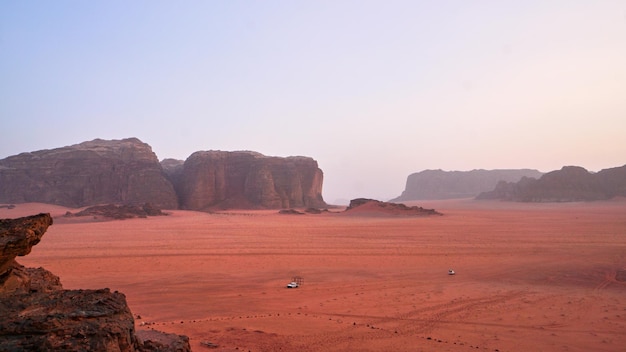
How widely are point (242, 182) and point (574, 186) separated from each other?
5360 cm

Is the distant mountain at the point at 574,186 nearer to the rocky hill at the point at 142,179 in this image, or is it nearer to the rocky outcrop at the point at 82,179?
the rocky hill at the point at 142,179

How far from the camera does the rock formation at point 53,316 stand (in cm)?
347

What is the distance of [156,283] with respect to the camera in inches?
463

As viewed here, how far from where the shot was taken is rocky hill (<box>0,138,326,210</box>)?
4794cm

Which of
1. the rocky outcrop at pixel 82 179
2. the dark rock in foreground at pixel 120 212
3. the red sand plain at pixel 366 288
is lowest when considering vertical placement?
the red sand plain at pixel 366 288

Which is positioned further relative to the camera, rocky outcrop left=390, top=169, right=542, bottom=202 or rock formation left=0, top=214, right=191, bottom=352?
rocky outcrop left=390, top=169, right=542, bottom=202

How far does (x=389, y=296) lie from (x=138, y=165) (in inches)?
1833

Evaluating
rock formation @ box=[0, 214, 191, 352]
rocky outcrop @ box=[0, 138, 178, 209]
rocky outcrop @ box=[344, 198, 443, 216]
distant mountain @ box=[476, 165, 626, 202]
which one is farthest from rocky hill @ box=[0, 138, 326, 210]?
rock formation @ box=[0, 214, 191, 352]

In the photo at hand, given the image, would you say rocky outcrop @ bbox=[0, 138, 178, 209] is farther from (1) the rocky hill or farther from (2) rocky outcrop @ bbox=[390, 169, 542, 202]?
(2) rocky outcrop @ bbox=[390, 169, 542, 202]

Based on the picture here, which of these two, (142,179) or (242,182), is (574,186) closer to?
(242,182)

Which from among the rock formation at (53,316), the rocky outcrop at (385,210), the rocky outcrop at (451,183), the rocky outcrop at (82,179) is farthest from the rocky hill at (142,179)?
the rocky outcrop at (451,183)

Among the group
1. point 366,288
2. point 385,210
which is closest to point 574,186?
point 385,210

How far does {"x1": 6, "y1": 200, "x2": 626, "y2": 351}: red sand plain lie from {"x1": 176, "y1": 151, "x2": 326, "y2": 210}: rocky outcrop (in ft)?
98.9

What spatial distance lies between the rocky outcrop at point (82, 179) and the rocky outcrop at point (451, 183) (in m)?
91.7
